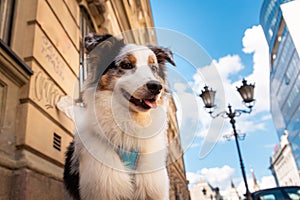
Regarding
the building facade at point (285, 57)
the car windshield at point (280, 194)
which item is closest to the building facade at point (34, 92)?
the car windshield at point (280, 194)

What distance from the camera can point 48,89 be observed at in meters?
3.34

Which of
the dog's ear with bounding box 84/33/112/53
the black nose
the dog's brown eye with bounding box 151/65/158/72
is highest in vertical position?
the dog's ear with bounding box 84/33/112/53

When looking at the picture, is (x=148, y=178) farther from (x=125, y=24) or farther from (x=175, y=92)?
(x=125, y=24)

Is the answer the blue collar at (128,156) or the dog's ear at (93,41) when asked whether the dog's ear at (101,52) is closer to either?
the dog's ear at (93,41)

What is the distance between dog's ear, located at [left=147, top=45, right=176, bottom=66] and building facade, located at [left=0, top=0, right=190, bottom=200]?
48cm

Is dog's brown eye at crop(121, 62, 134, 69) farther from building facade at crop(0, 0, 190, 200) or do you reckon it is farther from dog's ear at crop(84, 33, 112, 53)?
building facade at crop(0, 0, 190, 200)

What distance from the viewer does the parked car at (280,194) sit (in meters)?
6.67

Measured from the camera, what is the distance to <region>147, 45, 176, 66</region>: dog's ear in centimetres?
205

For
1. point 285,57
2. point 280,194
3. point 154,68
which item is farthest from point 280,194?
point 285,57

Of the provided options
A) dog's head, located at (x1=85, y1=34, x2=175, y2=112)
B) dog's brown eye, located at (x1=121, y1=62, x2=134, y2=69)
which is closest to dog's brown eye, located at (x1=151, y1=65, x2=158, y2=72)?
dog's head, located at (x1=85, y1=34, x2=175, y2=112)

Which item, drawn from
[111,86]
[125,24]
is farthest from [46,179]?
[125,24]

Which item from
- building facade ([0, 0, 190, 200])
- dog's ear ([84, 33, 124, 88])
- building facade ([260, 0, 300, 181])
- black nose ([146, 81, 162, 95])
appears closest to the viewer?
black nose ([146, 81, 162, 95])

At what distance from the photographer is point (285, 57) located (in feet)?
139

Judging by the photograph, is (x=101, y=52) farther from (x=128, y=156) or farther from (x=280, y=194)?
(x=280, y=194)
